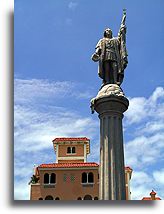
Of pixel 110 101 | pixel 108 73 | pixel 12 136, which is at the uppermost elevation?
pixel 108 73

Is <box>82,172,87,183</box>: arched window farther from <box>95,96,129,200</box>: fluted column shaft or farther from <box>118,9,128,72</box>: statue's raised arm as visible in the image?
<box>95,96,129,200</box>: fluted column shaft

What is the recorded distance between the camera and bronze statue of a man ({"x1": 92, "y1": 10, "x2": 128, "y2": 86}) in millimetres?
7672

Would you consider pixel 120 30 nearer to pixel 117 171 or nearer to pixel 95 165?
pixel 117 171

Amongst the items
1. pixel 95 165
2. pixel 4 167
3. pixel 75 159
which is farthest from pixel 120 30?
pixel 75 159

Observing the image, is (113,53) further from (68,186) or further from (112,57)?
(68,186)

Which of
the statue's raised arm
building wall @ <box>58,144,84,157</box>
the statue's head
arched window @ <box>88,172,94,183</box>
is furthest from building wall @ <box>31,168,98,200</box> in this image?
the statue's raised arm

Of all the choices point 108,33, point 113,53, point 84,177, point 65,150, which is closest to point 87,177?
point 84,177

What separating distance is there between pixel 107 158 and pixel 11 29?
2.65 meters

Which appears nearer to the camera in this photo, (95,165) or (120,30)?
(120,30)

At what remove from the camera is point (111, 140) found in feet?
23.1

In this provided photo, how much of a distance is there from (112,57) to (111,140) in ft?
5.31

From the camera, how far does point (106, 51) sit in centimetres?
775

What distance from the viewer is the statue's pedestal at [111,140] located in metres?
6.82

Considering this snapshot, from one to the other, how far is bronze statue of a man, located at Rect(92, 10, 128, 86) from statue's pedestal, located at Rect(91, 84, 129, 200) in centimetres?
32
